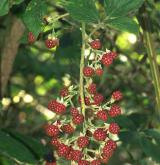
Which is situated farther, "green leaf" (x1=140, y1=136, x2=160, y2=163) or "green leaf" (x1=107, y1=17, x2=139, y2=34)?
"green leaf" (x1=140, y1=136, x2=160, y2=163)

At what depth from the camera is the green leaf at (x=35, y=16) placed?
164 cm

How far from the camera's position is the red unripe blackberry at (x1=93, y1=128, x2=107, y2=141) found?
62.3 inches

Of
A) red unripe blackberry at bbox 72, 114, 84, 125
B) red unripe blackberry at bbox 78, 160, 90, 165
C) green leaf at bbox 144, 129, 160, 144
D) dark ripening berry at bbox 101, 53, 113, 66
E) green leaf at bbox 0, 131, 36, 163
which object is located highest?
dark ripening berry at bbox 101, 53, 113, 66

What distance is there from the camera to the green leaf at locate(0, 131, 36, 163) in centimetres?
211

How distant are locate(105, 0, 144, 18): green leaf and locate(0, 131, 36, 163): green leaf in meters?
0.79

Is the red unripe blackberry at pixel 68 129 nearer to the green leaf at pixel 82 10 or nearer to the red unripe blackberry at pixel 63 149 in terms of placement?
the red unripe blackberry at pixel 63 149

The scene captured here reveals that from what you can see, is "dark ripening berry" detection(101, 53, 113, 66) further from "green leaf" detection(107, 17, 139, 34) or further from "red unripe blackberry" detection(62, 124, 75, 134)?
"red unripe blackberry" detection(62, 124, 75, 134)

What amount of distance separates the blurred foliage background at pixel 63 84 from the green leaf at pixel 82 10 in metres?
0.45

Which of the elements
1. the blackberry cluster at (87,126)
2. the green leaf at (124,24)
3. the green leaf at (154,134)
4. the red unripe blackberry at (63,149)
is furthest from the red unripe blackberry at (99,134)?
the green leaf at (154,134)

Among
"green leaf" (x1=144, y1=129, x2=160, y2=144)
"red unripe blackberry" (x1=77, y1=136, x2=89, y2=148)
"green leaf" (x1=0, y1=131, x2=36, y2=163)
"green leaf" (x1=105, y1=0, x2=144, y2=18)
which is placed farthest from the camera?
"green leaf" (x1=144, y1=129, x2=160, y2=144)

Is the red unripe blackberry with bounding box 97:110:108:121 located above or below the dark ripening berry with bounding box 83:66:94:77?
below

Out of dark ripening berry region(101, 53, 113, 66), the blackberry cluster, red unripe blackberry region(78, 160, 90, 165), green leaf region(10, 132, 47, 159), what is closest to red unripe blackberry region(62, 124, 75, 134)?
the blackberry cluster

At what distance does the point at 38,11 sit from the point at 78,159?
51 centimetres

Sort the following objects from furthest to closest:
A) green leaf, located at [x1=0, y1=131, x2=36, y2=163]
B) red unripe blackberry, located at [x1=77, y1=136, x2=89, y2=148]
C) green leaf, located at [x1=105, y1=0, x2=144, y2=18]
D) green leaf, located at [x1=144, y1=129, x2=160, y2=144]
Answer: green leaf, located at [x1=144, y1=129, x2=160, y2=144] < green leaf, located at [x1=0, y1=131, x2=36, y2=163] < green leaf, located at [x1=105, y1=0, x2=144, y2=18] < red unripe blackberry, located at [x1=77, y1=136, x2=89, y2=148]
